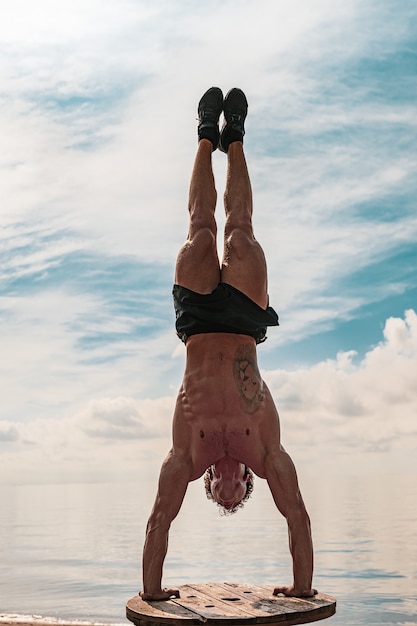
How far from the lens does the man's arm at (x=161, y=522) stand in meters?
6.39

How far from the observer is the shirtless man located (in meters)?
6.45

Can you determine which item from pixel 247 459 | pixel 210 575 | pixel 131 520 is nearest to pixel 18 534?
pixel 131 520

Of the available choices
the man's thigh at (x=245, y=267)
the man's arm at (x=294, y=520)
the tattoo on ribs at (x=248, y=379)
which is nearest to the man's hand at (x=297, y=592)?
the man's arm at (x=294, y=520)

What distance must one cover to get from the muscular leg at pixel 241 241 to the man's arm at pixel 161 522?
5.41 feet

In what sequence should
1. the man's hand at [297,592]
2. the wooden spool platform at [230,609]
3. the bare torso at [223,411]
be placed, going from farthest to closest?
the bare torso at [223,411], the man's hand at [297,592], the wooden spool platform at [230,609]

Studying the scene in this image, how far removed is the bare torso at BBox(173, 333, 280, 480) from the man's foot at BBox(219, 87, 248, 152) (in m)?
1.95

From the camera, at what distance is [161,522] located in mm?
6461

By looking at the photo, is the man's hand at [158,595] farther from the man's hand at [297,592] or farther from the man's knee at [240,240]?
the man's knee at [240,240]

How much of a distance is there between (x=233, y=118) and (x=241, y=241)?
1269 millimetres

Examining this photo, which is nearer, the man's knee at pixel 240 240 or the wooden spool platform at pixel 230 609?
the wooden spool platform at pixel 230 609

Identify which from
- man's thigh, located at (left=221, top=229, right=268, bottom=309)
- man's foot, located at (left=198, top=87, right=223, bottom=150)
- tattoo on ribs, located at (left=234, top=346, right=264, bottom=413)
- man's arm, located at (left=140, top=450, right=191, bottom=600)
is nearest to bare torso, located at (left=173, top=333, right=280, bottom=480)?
tattoo on ribs, located at (left=234, top=346, right=264, bottom=413)

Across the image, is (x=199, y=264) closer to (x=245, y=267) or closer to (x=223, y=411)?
(x=245, y=267)

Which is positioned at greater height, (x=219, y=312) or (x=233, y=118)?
(x=233, y=118)

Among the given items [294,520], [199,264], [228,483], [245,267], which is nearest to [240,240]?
[245,267]
